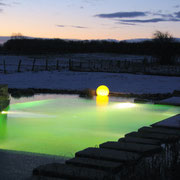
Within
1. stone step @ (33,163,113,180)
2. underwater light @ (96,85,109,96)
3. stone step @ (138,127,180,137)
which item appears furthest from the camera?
underwater light @ (96,85,109,96)

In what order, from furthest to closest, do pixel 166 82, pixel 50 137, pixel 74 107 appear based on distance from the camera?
1. pixel 166 82
2. pixel 74 107
3. pixel 50 137

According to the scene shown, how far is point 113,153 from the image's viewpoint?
4.21 meters

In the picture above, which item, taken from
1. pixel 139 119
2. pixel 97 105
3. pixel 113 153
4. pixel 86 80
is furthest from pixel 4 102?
pixel 86 80

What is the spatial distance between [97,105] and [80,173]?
22.6 feet

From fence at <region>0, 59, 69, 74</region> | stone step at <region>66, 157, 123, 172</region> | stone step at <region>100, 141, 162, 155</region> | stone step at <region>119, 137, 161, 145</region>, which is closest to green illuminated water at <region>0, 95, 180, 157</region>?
stone step at <region>119, 137, 161, 145</region>

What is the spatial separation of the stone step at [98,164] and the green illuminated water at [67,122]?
102 cm

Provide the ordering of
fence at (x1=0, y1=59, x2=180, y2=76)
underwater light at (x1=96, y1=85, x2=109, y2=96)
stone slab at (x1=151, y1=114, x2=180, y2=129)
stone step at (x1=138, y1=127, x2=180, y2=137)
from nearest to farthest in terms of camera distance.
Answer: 1. stone step at (x1=138, y1=127, x2=180, y2=137)
2. stone slab at (x1=151, y1=114, x2=180, y2=129)
3. underwater light at (x1=96, y1=85, x2=109, y2=96)
4. fence at (x1=0, y1=59, x2=180, y2=76)

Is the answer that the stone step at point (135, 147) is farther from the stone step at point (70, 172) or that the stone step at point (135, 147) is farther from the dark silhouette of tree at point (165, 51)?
the dark silhouette of tree at point (165, 51)

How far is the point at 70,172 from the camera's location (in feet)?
11.7

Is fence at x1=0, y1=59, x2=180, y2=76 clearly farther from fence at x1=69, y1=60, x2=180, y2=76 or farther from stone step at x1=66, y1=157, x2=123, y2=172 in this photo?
stone step at x1=66, y1=157, x2=123, y2=172

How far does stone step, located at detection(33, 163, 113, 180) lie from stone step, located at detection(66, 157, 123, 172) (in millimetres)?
121

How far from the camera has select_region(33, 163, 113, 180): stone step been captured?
344 centimetres

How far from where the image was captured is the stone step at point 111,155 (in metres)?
3.99

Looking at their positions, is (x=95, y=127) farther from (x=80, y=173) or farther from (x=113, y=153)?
(x=80, y=173)
